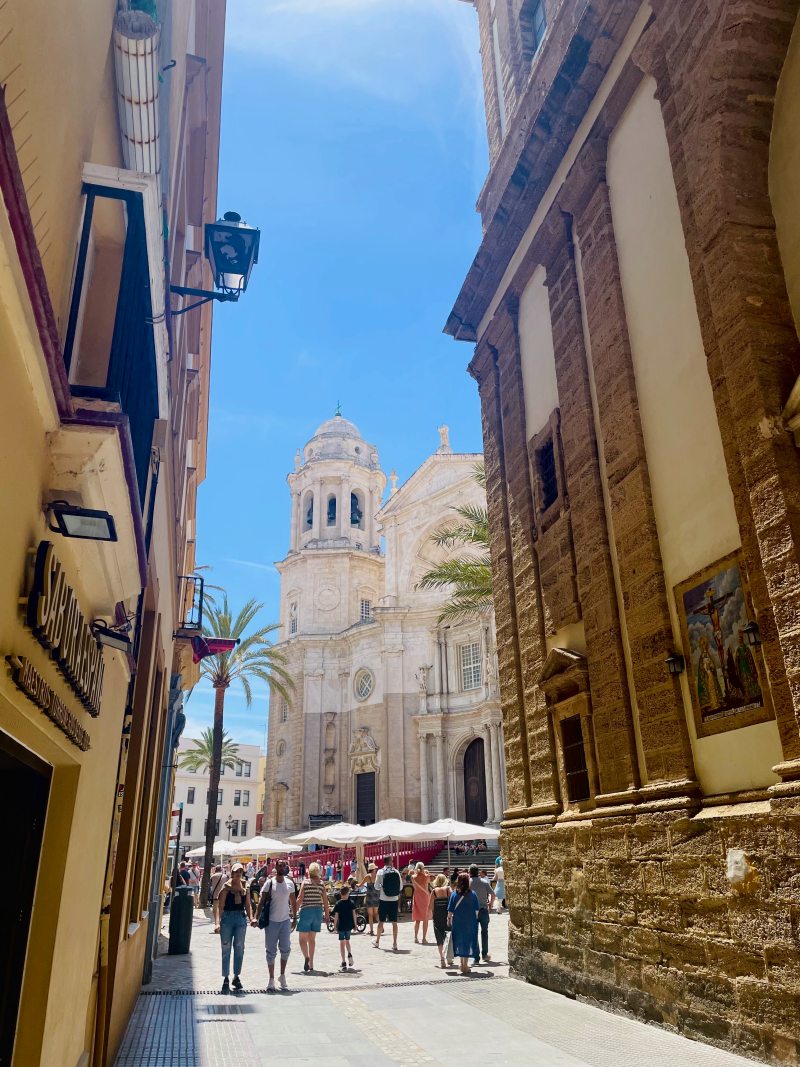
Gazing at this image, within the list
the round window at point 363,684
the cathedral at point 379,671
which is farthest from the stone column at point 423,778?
the round window at point 363,684

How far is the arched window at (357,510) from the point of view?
54.0 meters

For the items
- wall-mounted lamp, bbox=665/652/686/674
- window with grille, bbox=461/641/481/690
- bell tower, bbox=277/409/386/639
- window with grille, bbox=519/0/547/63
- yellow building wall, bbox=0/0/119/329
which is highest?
bell tower, bbox=277/409/386/639

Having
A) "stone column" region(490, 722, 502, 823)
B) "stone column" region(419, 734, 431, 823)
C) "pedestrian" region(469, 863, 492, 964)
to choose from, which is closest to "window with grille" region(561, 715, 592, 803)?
"pedestrian" region(469, 863, 492, 964)

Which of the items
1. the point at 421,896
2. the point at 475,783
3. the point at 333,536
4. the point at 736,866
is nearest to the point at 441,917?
the point at 421,896

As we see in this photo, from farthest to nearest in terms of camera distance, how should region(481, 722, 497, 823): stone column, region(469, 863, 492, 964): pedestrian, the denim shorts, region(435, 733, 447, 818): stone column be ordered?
region(435, 733, 447, 818): stone column < region(481, 722, 497, 823): stone column < region(469, 863, 492, 964): pedestrian < the denim shorts

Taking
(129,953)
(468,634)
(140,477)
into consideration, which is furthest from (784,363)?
(468,634)

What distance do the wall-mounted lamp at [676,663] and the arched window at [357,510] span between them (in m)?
45.5

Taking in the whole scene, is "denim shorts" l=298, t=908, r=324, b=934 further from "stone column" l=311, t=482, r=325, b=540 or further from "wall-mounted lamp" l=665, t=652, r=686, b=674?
"stone column" l=311, t=482, r=325, b=540

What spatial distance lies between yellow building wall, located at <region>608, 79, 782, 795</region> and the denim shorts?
741 centimetres

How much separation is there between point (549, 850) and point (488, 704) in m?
28.1

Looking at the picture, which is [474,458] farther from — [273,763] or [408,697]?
[273,763]

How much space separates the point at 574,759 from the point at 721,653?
364cm

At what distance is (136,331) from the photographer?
451 cm

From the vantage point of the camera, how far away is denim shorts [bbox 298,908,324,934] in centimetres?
1273
